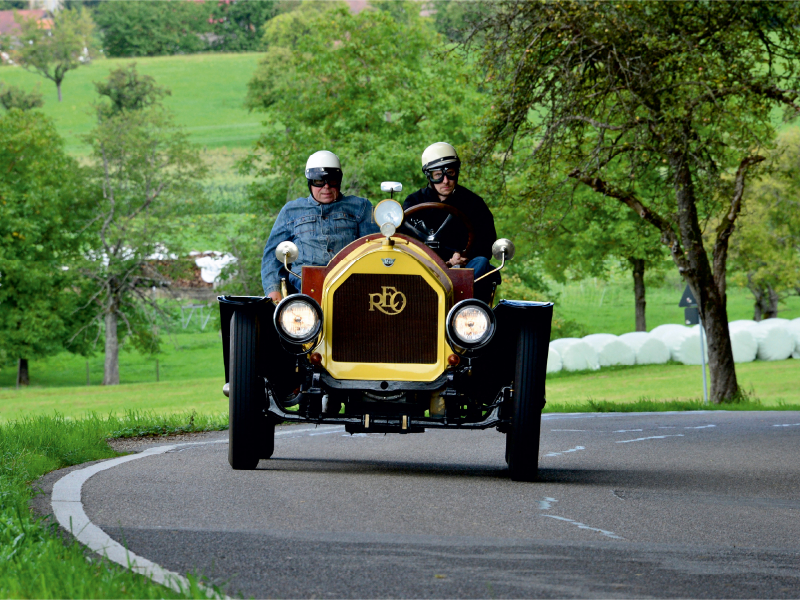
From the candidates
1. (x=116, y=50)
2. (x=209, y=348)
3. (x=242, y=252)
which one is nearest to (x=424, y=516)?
(x=242, y=252)

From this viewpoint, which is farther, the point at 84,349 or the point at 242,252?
the point at 84,349

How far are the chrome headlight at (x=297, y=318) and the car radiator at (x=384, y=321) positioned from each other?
248 millimetres

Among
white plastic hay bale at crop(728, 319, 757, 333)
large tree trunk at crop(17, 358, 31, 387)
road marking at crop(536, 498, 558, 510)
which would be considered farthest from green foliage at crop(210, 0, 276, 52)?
road marking at crop(536, 498, 558, 510)

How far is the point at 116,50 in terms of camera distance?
115 meters

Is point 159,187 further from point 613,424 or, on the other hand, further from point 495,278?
point 495,278

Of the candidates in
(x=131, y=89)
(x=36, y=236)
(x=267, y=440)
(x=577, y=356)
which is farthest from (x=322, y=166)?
(x=131, y=89)

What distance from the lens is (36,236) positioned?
144ft

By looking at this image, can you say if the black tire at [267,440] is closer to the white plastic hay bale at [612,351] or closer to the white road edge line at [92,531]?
the white road edge line at [92,531]

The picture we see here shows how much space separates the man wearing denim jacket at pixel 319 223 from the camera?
845 cm

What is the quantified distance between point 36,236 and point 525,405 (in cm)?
3962

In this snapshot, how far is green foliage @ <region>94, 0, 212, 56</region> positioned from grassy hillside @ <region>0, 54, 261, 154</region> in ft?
8.69

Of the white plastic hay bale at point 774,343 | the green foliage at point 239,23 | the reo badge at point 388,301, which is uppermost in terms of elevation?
the green foliage at point 239,23

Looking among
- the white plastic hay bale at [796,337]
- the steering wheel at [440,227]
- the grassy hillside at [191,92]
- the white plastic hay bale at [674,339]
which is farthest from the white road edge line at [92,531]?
the grassy hillside at [191,92]

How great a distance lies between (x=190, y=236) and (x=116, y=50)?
72.3m
